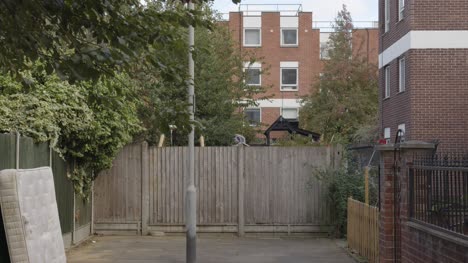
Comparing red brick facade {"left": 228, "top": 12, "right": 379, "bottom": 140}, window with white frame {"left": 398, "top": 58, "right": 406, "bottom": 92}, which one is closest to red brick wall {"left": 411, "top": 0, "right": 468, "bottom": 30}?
window with white frame {"left": 398, "top": 58, "right": 406, "bottom": 92}

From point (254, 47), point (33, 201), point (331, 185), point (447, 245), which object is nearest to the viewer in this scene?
point (447, 245)

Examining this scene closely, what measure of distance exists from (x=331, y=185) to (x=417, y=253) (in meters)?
7.78

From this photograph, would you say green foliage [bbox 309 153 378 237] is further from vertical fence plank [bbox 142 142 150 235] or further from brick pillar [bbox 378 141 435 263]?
brick pillar [bbox 378 141 435 263]

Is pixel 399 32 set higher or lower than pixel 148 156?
higher

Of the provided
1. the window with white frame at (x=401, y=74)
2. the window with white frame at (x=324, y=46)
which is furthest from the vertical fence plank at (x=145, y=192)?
the window with white frame at (x=324, y=46)

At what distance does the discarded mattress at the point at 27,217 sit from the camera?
8.12 metres

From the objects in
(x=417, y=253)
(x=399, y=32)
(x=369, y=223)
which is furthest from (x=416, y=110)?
(x=417, y=253)

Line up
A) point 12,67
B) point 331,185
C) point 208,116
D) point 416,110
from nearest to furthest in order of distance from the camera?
point 12,67
point 331,185
point 416,110
point 208,116

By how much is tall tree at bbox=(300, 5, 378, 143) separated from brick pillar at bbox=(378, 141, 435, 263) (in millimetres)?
24593

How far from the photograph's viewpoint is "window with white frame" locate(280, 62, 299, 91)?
43.6 meters

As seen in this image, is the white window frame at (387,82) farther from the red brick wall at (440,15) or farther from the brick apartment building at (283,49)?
the brick apartment building at (283,49)

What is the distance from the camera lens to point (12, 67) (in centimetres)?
621

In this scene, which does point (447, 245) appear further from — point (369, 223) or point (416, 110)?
point (416, 110)

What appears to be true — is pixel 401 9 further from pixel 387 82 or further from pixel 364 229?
pixel 364 229
